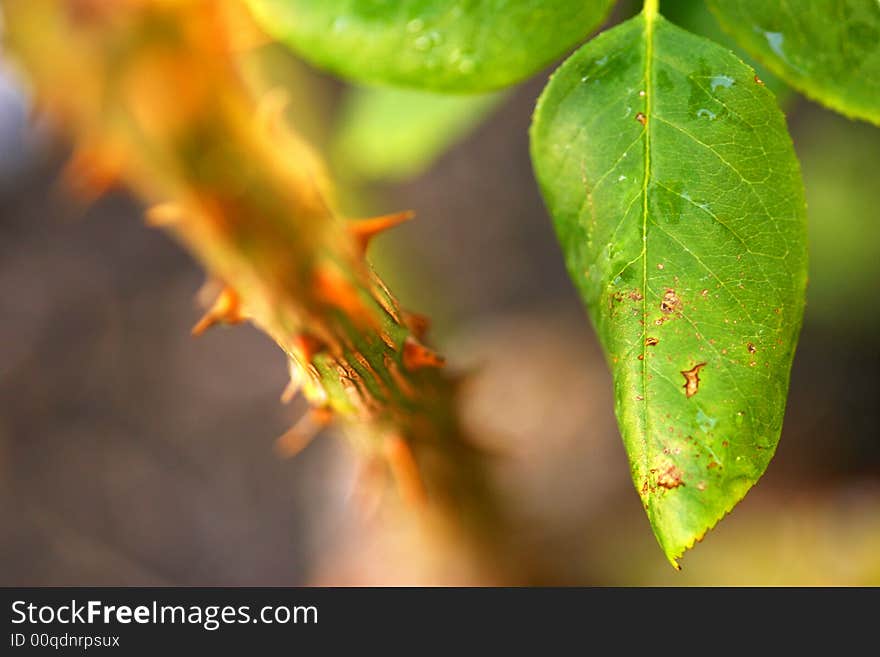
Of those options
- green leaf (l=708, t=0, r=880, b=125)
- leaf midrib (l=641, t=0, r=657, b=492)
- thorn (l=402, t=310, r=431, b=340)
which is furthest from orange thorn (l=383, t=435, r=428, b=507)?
green leaf (l=708, t=0, r=880, b=125)

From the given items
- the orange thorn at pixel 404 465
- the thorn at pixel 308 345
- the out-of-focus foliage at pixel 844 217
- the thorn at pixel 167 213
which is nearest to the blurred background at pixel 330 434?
the out-of-focus foliage at pixel 844 217

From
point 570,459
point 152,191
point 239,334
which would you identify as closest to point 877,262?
point 570,459

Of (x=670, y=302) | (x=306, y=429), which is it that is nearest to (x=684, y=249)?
(x=670, y=302)

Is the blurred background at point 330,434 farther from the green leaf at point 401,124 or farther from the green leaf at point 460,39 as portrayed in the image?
the green leaf at point 460,39

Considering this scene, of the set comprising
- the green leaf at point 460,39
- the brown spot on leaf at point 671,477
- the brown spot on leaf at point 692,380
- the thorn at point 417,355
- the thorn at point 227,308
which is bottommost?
the brown spot on leaf at point 671,477

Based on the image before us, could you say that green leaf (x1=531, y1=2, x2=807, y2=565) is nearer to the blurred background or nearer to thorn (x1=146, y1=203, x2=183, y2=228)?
thorn (x1=146, y1=203, x2=183, y2=228)
